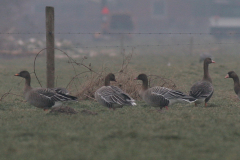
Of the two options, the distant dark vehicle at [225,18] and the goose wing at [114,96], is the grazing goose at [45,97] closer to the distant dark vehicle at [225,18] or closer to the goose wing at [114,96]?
the goose wing at [114,96]

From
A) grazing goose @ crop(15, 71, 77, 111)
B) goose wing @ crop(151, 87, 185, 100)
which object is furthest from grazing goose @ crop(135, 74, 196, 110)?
grazing goose @ crop(15, 71, 77, 111)

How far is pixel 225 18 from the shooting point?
3258 inches

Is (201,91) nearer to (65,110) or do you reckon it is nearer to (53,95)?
(65,110)

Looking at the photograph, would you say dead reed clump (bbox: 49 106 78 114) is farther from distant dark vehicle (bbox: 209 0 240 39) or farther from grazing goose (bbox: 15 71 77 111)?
distant dark vehicle (bbox: 209 0 240 39)

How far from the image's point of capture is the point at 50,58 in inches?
466

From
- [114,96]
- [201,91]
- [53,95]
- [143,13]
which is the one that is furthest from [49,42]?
[143,13]

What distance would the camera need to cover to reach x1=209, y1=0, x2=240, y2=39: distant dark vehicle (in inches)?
3120

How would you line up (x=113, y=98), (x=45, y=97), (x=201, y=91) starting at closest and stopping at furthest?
(x=113, y=98)
(x=45, y=97)
(x=201, y=91)

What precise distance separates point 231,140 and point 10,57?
111 feet

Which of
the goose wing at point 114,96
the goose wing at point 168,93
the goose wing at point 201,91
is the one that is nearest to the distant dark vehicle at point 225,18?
the goose wing at point 201,91

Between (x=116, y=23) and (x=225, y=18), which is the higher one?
(x=225, y=18)

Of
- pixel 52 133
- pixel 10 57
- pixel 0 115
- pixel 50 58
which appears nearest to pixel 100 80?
pixel 50 58

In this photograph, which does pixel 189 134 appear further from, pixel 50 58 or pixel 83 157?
pixel 50 58

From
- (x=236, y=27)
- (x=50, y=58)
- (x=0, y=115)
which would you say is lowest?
(x=0, y=115)
